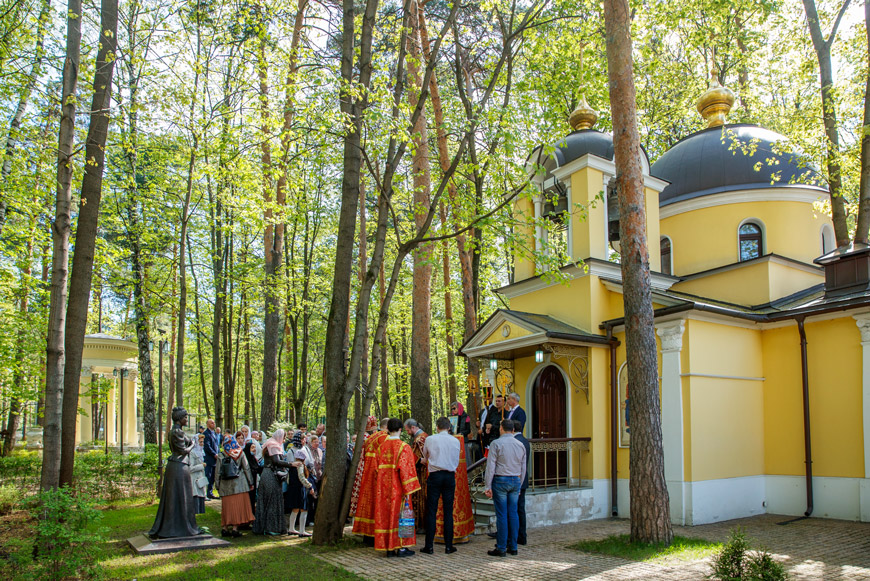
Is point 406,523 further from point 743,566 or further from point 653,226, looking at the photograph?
point 653,226

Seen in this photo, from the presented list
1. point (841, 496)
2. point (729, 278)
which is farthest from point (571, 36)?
point (841, 496)

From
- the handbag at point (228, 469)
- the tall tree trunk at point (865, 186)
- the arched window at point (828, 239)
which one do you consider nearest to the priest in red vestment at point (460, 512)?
the handbag at point (228, 469)

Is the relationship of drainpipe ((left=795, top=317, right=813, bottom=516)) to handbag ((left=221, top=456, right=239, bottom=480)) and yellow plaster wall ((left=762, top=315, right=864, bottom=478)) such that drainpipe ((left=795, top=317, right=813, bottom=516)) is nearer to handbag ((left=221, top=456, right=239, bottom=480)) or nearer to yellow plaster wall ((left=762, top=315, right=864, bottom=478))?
yellow plaster wall ((left=762, top=315, right=864, bottom=478))

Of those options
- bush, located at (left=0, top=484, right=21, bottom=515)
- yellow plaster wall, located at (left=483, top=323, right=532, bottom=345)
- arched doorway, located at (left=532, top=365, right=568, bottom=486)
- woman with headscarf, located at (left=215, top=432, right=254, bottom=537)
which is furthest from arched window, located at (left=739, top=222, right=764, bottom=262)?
bush, located at (left=0, top=484, right=21, bottom=515)

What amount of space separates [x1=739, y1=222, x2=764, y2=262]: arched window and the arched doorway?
20.0 feet

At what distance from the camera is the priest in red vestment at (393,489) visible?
7891 mm

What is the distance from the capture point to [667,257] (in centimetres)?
1642

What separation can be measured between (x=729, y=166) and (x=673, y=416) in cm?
777

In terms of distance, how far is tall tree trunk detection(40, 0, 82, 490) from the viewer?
270 inches

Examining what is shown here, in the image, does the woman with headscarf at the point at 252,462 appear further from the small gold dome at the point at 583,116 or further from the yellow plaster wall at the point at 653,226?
the small gold dome at the point at 583,116

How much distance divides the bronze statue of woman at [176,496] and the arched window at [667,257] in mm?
12570

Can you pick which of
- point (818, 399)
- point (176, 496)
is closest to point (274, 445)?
point (176, 496)

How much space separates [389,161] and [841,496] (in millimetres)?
9479

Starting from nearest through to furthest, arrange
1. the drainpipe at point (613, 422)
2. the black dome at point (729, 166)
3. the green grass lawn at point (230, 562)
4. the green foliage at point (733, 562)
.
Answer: the green foliage at point (733, 562), the green grass lawn at point (230, 562), the drainpipe at point (613, 422), the black dome at point (729, 166)
